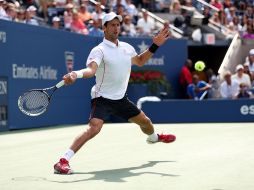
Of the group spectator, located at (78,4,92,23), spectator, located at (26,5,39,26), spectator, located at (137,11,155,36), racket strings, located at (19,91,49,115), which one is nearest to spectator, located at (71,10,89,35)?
spectator, located at (78,4,92,23)

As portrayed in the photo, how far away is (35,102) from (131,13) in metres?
14.4

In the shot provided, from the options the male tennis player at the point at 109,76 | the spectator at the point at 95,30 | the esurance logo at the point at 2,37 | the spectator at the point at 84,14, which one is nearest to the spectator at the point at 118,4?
the spectator at the point at 84,14

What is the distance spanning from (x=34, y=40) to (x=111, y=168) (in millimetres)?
8414

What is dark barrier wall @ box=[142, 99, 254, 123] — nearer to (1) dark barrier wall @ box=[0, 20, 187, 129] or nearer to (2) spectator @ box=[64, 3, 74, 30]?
(1) dark barrier wall @ box=[0, 20, 187, 129]

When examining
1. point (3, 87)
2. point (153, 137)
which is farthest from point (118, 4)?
point (153, 137)

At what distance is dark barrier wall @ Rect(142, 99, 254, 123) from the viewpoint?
16859 millimetres

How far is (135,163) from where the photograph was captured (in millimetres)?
8203

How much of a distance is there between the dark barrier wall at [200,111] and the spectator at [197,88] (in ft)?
5.23

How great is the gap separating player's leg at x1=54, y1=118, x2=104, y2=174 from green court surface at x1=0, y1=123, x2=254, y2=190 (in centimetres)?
10

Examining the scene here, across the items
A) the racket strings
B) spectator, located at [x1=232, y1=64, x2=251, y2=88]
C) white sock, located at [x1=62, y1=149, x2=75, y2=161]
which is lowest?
spectator, located at [x1=232, y1=64, x2=251, y2=88]

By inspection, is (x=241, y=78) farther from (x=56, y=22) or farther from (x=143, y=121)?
(x=143, y=121)

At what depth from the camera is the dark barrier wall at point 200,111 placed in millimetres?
16859

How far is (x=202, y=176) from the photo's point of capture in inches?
269

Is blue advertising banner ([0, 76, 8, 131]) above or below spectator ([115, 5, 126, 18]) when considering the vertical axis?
below
